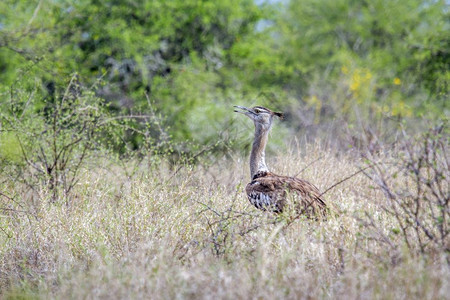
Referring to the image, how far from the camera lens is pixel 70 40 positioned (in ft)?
42.8

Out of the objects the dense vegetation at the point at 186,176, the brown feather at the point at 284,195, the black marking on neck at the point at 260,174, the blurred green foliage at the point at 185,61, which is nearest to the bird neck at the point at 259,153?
the black marking on neck at the point at 260,174

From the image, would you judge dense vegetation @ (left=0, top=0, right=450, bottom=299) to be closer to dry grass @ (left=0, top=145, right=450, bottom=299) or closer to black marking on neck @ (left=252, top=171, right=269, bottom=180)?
dry grass @ (left=0, top=145, right=450, bottom=299)

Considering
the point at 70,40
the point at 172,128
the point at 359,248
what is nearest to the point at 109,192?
the point at 359,248

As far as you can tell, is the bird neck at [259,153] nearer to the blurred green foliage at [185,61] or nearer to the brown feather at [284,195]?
the brown feather at [284,195]

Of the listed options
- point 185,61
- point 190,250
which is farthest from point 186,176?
point 185,61

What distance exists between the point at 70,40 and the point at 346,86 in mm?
7093

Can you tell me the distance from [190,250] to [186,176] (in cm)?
203

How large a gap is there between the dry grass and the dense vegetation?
0.7 inches

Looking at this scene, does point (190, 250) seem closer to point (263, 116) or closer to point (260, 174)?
point (260, 174)

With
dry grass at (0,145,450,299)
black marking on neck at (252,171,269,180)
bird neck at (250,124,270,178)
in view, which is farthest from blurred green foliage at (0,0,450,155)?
dry grass at (0,145,450,299)

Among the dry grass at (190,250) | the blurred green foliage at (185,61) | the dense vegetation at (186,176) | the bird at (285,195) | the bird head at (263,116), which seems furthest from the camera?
the blurred green foliage at (185,61)

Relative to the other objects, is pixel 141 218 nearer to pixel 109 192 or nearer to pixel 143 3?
pixel 109 192

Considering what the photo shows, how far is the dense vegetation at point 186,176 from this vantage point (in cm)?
388

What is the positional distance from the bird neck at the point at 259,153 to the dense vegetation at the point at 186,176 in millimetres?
324
